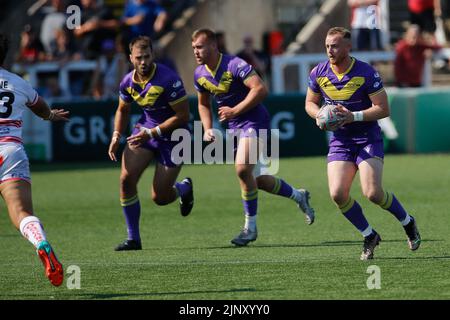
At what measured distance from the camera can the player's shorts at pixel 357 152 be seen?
10234mm

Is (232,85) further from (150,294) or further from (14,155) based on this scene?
(150,294)

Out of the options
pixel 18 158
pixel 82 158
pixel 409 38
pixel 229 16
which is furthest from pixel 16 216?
pixel 229 16

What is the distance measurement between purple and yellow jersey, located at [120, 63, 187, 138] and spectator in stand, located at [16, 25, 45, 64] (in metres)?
14.0

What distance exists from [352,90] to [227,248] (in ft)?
7.67

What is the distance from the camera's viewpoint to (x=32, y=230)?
8.56 metres

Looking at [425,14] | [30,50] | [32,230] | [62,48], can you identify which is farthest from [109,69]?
[32,230]

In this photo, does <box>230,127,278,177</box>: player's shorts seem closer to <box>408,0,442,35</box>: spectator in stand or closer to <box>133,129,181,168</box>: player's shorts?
<box>133,129,181,168</box>: player's shorts

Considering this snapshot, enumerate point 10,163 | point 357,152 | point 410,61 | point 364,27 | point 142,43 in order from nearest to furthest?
point 10,163, point 357,152, point 142,43, point 364,27, point 410,61

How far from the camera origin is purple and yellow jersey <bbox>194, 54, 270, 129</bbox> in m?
11.8

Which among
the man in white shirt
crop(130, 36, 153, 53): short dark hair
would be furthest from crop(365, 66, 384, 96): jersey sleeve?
the man in white shirt

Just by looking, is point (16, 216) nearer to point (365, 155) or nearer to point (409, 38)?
point (365, 155)

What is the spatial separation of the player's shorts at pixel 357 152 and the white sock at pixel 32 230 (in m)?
3.05

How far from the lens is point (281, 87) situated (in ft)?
86.1

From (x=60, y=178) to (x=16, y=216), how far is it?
11.9 metres
